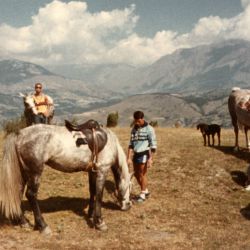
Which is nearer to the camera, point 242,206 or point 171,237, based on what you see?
point 171,237

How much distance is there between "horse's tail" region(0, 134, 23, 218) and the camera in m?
9.35

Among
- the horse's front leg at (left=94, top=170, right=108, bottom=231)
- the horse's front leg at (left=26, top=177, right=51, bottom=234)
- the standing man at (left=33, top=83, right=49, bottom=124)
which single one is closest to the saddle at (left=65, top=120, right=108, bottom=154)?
the horse's front leg at (left=94, top=170, right=108, bottom=231)

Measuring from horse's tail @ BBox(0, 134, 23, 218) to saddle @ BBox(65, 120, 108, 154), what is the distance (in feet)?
5.35

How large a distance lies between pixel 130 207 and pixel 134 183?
2.76 metres

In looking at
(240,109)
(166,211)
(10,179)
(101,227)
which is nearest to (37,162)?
(10,179)

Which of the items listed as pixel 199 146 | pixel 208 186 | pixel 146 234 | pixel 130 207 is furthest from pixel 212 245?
pixel 199 146

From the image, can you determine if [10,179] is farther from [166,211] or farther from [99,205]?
[166,211]

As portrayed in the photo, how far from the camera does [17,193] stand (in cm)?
950

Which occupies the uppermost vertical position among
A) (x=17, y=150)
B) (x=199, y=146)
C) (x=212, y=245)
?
(x=17, y=150)

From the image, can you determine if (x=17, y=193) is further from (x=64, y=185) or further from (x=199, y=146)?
(x=199, y=146)

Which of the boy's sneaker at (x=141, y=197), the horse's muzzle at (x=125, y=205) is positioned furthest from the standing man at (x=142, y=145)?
the horse's muzzle at (x=125, y=205)

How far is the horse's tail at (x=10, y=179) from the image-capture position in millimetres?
9352

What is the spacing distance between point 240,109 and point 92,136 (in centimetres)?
962

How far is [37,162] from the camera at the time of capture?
30.7 ft
